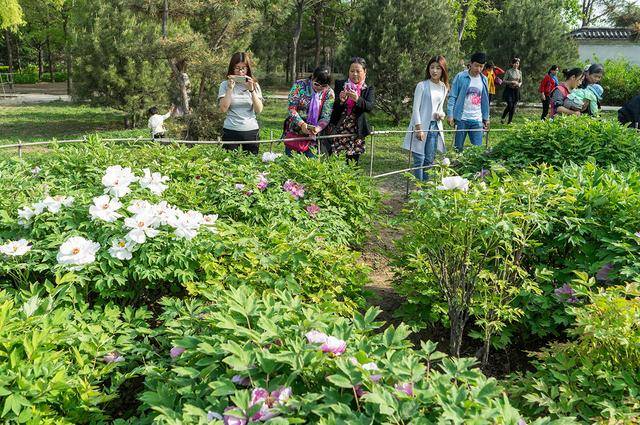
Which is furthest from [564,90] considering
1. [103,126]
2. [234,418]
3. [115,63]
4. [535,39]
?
[103,126]

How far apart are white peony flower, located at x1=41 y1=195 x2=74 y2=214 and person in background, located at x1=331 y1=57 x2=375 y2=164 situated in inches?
135

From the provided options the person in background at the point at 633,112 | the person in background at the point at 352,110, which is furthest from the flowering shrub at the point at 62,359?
the person in background at the point at 633,112

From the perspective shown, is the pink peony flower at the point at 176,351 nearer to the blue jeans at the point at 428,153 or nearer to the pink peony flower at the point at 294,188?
the pink peony flower at the point at 294,188

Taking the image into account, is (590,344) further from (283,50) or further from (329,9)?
(283,50)

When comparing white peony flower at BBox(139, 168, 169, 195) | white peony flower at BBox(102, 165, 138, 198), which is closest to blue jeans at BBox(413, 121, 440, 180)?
white peony flower at BBox(139, 168, 169, 195)

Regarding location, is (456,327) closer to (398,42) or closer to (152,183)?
(152,183)

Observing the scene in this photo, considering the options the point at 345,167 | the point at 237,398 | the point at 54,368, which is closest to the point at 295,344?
the point at 237,398

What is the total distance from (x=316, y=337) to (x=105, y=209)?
142 cm

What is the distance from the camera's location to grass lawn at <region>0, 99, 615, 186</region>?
10.7 metres

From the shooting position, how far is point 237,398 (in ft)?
4.90

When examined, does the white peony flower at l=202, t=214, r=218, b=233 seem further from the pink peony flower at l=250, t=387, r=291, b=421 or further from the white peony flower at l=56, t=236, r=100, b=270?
the pink peony flower at l=250, t=387, r=291, b=421

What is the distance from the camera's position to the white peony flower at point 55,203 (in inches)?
108

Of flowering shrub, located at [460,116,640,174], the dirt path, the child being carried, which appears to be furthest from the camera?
the child being carried

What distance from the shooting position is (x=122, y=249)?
2498mm
